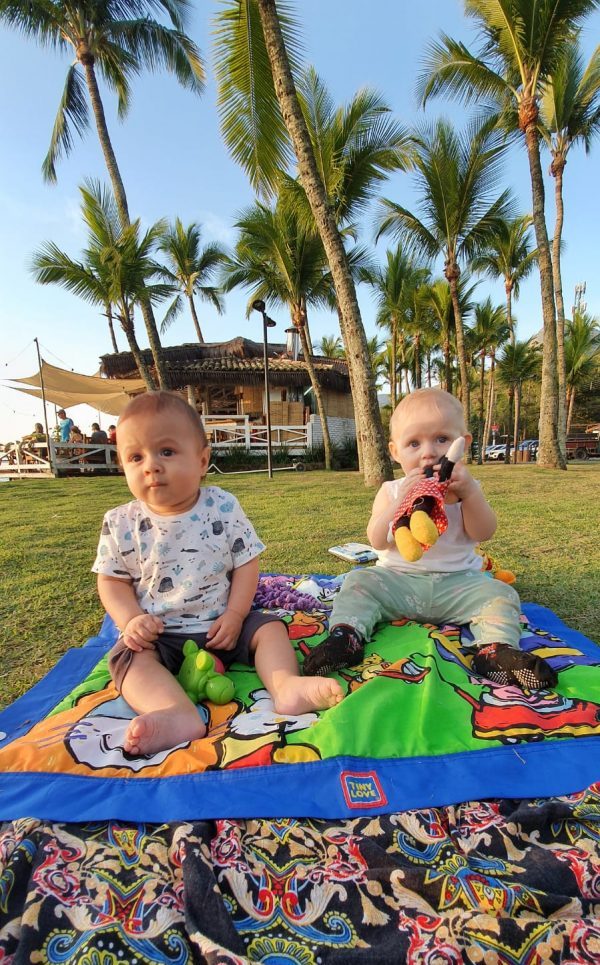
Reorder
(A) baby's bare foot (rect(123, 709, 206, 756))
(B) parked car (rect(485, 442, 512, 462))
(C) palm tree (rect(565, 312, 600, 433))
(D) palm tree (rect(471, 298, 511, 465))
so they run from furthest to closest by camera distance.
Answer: (B) parked car (rect(485, 442, 512, 462))
(C) palm tree (rect(565, 312, 600, 433))
(D) palm tree (rect(471, 298, 511, 465))
(A) baby's bare foot (rect(123, 709, 206, 756))

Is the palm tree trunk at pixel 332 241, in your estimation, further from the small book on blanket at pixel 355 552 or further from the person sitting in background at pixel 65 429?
the person sitting in background at pixel 65 429

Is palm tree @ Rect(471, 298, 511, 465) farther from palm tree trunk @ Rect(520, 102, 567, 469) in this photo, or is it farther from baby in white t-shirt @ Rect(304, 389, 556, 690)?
baby in white t-shirt @ Rect(304, 389, 556, 690)

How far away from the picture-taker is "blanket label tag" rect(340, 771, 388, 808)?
99cm

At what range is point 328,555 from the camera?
3.34 meters

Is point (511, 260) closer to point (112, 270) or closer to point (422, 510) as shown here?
point (112, 270)

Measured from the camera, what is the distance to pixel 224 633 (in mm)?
1562

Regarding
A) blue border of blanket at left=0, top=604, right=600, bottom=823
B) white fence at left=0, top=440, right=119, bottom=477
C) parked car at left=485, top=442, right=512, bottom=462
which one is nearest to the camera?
blue border of blanket at left=0, top=604, right=600, bottom=823

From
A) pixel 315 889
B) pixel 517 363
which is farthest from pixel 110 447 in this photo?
pixel 517 363

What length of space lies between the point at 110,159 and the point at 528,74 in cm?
879

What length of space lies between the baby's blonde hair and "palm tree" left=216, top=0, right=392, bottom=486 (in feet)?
13.8

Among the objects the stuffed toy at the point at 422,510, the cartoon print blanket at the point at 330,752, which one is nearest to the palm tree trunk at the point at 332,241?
the stuffed toy at the point at 422,510

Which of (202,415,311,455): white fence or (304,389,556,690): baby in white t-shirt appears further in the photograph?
(202,415,311,455): white fence

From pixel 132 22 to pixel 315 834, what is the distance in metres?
15.9

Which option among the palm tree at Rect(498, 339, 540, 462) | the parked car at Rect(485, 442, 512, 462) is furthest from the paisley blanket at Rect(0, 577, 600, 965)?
the parked car at Rect(485, 442, 512, 462)
